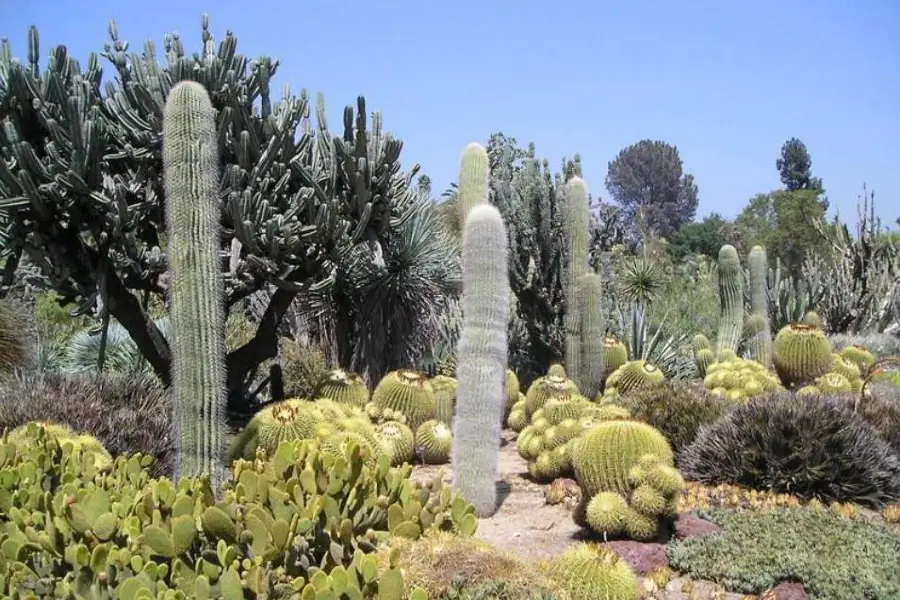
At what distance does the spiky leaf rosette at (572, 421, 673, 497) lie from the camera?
5.66 metres

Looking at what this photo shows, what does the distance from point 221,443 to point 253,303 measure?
6.65 metres

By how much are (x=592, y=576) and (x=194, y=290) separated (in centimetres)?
334

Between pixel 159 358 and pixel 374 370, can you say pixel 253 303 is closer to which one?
pixel 374 370

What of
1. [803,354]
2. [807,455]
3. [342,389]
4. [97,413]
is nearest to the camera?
[807,455]

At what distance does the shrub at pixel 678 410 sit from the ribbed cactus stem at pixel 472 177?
8.43 ft

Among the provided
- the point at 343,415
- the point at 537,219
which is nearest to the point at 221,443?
the point at 343,415

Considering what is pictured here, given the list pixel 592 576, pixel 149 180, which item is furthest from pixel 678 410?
pixel 149 180

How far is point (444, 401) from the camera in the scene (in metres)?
8.92

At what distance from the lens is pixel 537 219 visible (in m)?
11.6

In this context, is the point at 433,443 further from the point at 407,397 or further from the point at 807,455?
the point at 807,455

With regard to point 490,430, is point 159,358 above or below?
above

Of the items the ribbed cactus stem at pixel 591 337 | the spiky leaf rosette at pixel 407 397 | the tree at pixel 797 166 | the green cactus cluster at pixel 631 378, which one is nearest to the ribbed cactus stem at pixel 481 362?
the spiky leaf rosette at pixel 407 397

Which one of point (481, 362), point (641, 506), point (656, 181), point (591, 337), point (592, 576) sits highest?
point (656, 181)

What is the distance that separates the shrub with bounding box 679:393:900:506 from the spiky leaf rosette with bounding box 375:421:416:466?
2.51 metres
